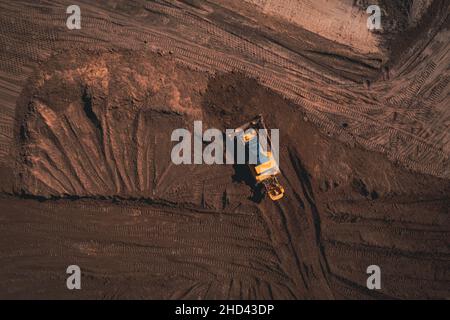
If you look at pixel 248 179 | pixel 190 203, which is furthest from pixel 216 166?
pixel 190 203

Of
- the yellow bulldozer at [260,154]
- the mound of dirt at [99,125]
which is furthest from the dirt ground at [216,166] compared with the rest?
the yellow bulldozer at [260,154]

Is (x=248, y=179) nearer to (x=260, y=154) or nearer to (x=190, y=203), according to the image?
(x=260, y=154)

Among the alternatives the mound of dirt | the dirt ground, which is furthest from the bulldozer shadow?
the mound of dirt

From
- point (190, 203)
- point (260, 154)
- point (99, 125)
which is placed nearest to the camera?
point (260, 154)

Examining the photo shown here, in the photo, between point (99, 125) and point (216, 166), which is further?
point (216, 166)

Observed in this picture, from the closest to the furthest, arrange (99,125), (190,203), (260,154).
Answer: (260,154) → (99,125) → (190,203)

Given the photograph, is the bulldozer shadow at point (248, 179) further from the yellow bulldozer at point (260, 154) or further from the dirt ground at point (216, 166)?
the yellow bulldozer at point (260, 154)

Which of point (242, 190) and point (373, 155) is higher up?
point (373, 155)
